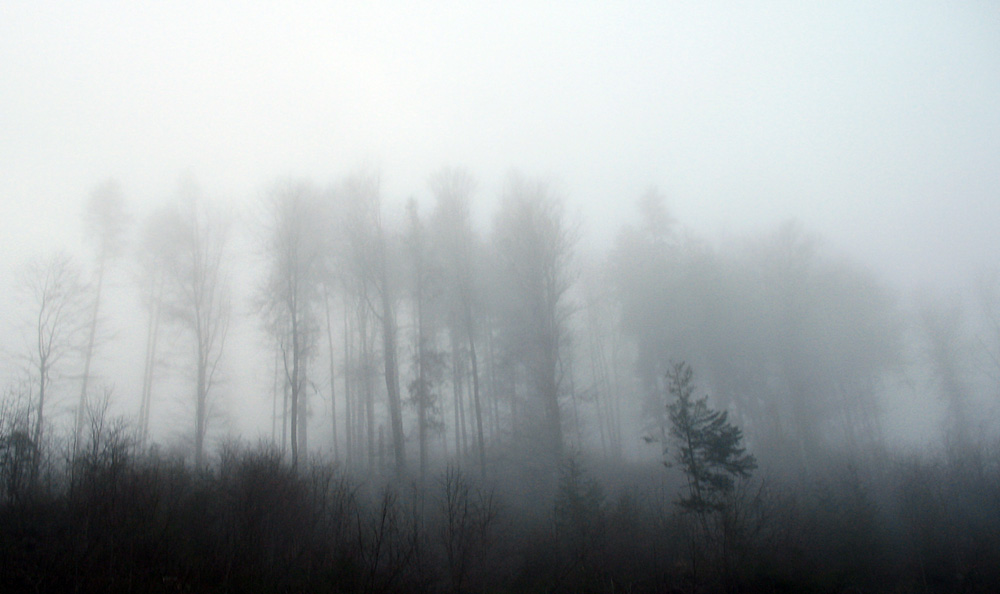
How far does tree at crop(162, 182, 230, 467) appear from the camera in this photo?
19391 mm

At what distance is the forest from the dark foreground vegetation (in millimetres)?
77

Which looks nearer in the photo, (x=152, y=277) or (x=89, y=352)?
(x=89, y=352)

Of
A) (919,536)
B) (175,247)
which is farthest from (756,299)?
(175,247)

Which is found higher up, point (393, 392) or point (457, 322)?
point (457, 322)

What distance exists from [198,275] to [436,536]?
1541cm

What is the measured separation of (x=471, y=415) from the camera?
966 inches

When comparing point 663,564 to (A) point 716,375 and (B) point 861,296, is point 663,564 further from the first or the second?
(B) point 861,296

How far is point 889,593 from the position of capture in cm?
1074

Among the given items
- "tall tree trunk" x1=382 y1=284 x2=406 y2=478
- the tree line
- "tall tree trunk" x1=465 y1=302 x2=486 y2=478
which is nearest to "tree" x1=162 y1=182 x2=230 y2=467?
the tree line

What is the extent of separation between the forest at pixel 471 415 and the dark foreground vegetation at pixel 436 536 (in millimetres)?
77

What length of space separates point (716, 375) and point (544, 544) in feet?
56.9

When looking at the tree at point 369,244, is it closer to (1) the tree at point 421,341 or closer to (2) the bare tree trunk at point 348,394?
(1) the tree at point 421,341

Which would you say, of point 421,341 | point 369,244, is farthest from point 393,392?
point 369,244

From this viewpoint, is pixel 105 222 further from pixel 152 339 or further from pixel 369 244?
pixel 369 244
